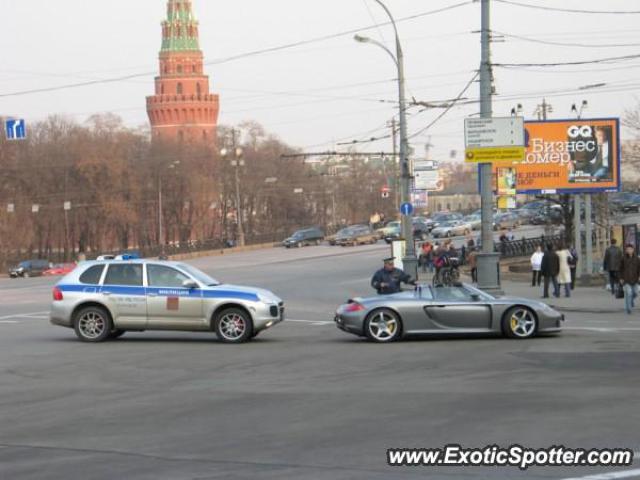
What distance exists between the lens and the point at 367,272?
187 feet

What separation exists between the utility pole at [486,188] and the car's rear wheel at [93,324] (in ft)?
34.8

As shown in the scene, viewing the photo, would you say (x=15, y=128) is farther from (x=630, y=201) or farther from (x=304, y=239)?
(x=630, y=201)

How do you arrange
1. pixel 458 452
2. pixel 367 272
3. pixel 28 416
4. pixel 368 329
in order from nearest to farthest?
pixel 458 452 → pixel 28 416 → pixel 368 329 → pixel 367 272

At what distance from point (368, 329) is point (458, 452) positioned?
1036 cm

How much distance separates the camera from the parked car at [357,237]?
89812 mm

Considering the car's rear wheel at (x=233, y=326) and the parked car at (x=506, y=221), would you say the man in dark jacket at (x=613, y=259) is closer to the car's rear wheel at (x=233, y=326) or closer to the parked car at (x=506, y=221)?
the car's rear wheel at (x=233, y=326)

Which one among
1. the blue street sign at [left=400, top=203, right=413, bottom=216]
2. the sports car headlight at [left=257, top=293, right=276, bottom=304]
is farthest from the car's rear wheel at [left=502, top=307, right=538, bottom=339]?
the blue street sign at [left=400, top=203, right=413, bottom=216]

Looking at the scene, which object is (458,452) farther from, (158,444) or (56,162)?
(56,162)

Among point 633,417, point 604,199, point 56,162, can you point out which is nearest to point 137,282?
point 633,417

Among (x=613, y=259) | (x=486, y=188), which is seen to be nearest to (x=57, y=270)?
(x=613, y=259)

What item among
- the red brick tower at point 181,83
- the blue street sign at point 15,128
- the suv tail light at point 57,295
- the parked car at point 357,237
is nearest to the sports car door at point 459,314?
the suv tail light at point 57,295

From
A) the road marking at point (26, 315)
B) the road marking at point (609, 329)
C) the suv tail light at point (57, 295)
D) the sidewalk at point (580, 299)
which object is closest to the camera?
the suv tail light at point (57, 295)

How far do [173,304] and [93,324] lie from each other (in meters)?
1.71

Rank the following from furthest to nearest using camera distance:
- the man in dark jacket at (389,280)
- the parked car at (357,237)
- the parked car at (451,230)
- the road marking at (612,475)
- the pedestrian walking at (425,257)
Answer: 1. the parked car at (451,230)
2. the parked car at (357,237)
3. the pedestrian walking at (425,257)
4. the man in dark jacket at (389,280)
5. the road marking at (612,475)
